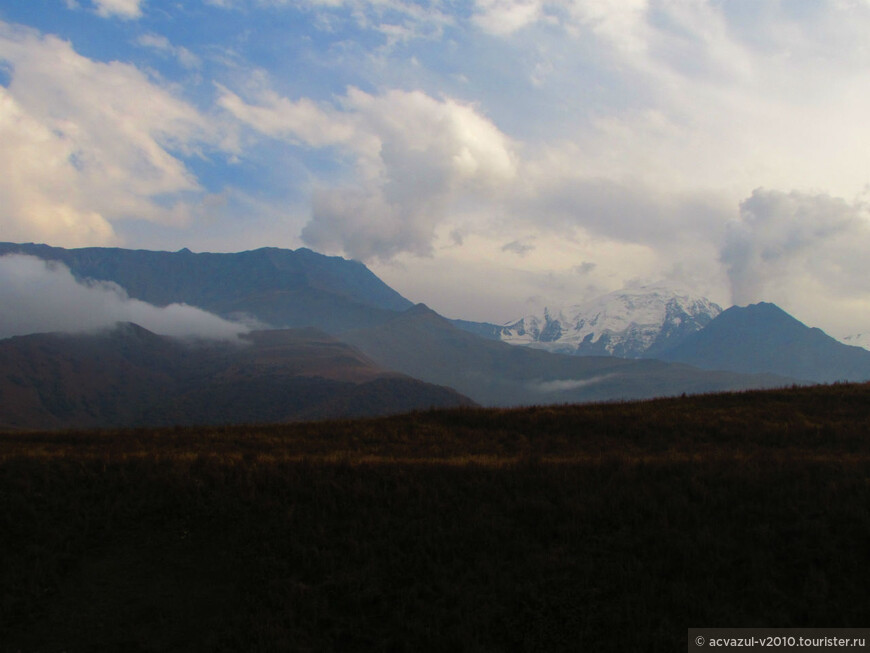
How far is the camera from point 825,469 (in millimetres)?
15281

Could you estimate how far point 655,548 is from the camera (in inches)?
502

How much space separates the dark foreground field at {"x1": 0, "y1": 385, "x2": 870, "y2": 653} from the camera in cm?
1116

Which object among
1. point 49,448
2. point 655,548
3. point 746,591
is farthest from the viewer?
point 49,448

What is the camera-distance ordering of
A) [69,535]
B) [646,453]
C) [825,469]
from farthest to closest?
1. [646,453]
2. [825,469]
3. [69,535]

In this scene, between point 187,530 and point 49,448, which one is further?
point 49,448

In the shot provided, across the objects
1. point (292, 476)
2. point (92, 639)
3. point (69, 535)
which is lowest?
point (92, 639)

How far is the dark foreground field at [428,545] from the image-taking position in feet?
36.6

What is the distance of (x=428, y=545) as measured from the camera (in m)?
13.4

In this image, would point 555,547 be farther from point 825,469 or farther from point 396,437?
point 396,437

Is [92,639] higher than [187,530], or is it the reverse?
[187,530]

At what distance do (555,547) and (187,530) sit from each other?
28.1 ft

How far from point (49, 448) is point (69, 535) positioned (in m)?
7.32

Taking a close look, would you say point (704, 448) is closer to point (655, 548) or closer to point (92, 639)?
point (655, 548)

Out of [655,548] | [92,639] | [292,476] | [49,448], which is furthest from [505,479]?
[49,448]
